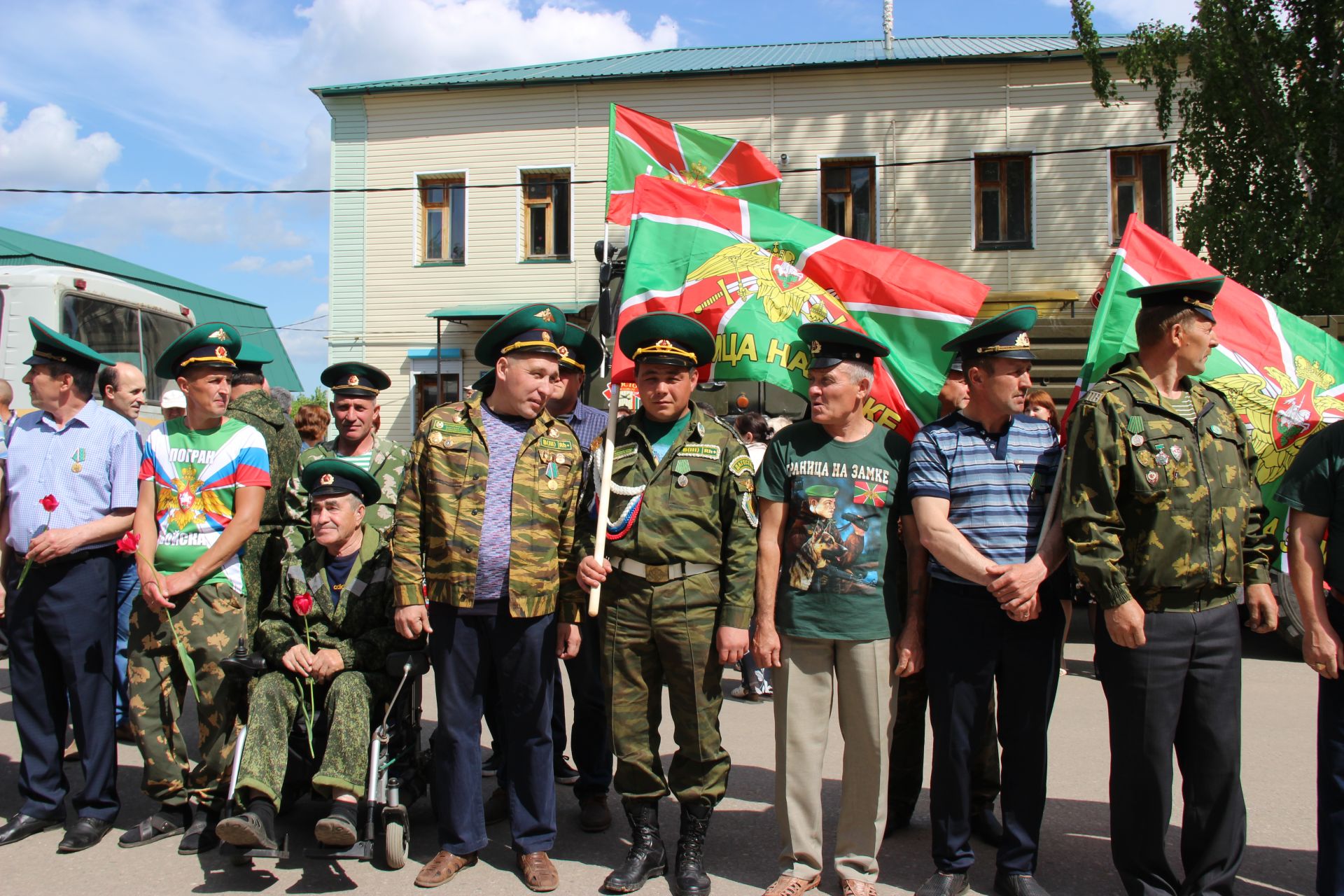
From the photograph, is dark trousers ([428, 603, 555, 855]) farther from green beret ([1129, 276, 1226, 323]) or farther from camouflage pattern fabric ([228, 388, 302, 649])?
green beret ([1129, 276, 1226, 323])

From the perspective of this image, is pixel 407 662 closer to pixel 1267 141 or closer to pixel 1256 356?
pixel 1256 356

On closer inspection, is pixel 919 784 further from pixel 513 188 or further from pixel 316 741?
pixel 513 188

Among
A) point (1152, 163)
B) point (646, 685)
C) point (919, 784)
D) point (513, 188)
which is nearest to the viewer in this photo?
point (646, 685)

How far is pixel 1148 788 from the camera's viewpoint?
3.34 meters

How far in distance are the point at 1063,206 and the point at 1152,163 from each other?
1.67 metres

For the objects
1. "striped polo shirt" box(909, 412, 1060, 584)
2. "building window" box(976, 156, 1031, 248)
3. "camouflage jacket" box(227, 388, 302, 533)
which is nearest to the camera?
"striped polo shirt" box(909, 412, 1060, 584)

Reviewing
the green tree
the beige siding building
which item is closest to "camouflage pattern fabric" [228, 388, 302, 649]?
the beige siding building

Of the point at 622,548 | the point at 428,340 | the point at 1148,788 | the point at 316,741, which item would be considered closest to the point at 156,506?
the point at 316,741

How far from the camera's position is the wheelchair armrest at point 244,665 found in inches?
156

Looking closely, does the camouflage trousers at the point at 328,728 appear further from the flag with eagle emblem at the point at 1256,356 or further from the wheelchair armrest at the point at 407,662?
the flag with eagle emblem at the point at 1256,356

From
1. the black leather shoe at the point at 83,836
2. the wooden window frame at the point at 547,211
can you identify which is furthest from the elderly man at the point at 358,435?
the wooden window frame at the point at 547,211

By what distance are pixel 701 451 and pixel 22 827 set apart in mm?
3259

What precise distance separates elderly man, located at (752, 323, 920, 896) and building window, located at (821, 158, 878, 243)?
48.5 feet

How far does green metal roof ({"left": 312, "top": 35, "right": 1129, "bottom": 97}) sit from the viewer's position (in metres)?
17.5
